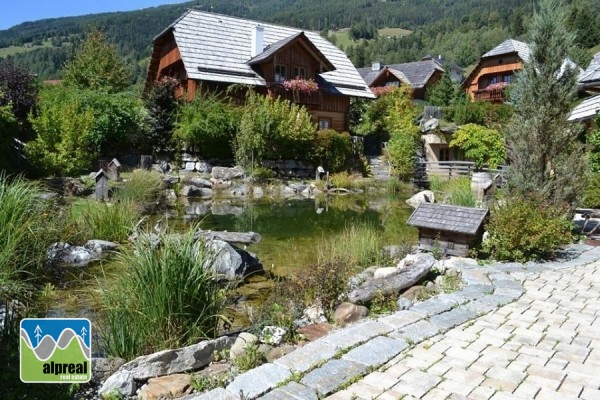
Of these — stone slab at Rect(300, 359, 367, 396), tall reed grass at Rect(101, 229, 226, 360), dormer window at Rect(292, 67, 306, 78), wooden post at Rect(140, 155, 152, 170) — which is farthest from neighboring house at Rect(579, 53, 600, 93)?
wooden post at Rect(140, 155, 152, 170)

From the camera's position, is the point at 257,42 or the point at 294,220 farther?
the point at 257,42

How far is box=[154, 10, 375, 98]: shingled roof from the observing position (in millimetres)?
23984

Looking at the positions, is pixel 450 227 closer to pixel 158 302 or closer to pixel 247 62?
pixel 158 302

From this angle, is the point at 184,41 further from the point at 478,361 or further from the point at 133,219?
the point at 478,361

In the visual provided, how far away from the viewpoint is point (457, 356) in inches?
159

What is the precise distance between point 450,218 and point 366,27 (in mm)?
122996

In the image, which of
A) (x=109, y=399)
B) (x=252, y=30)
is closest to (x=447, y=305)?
(x=109, y=399)

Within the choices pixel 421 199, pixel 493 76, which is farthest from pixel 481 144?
pixel 493 76

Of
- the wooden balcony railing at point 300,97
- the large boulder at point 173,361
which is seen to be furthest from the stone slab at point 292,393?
the wooden balcony railing at point 300,97

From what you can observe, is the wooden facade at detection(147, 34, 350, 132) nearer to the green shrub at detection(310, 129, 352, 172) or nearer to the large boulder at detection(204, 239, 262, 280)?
the green shrub at detection(310, 129, 352, 172)

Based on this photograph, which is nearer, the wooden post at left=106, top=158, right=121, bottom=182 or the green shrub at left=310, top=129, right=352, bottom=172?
the wooden post at left=106, top=158, right=121, bottom=182

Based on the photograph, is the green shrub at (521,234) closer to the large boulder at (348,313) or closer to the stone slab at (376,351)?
the large boulder at (348,313)

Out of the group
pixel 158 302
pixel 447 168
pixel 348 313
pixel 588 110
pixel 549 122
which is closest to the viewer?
pixel 158 302

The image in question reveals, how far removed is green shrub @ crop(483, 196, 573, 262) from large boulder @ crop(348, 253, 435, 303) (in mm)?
1782
